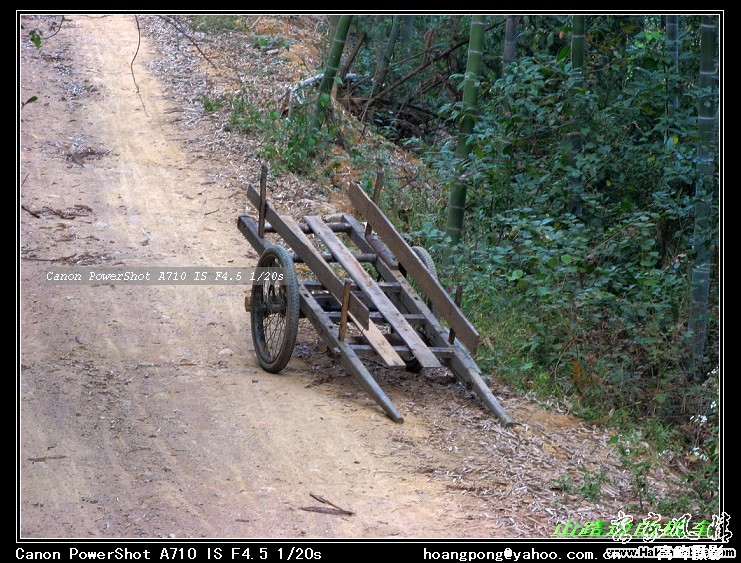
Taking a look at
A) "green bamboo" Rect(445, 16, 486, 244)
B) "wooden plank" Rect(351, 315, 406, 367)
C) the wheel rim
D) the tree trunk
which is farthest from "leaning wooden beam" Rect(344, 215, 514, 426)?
the tree trunk

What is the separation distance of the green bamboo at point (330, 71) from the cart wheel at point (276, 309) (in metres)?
4.71

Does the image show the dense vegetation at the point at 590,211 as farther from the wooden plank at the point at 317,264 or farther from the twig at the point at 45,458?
the twig at the point at 45,458

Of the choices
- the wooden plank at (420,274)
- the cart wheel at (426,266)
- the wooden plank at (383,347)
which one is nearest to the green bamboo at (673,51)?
the cart wheel at (426,266)

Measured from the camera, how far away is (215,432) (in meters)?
5.34

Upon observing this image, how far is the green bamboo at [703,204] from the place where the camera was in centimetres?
631

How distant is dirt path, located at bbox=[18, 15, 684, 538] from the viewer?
4469mm

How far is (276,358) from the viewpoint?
6.09m

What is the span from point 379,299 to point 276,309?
0.78 meters

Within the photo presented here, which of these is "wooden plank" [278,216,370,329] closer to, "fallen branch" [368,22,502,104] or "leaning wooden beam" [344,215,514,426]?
"leaning wooden beam" [344,215,514,426]

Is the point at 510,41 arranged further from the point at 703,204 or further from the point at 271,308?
the point at 271,308

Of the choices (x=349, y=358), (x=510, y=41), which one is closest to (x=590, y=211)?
(x=510, y=41)
